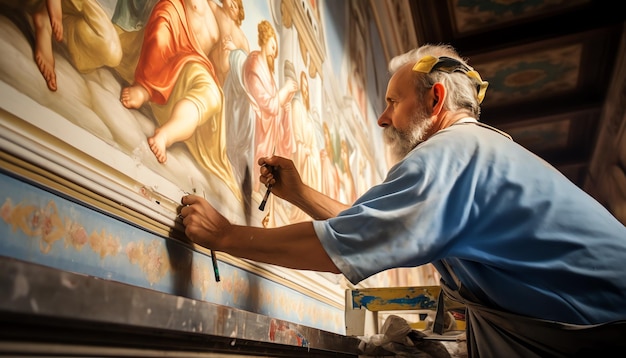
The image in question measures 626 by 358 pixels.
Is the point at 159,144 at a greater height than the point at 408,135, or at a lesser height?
lesser

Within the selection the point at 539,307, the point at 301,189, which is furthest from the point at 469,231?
the point at 301,189

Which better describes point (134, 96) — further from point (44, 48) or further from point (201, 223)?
point (201, 223)

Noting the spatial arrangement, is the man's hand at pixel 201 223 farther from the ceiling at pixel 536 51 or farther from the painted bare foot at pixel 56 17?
the ceiling at pixel 536 51

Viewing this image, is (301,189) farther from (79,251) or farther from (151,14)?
(79,251)

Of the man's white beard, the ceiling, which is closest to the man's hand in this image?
the man's white beard

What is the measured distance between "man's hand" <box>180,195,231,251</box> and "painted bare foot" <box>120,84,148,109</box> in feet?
0.97

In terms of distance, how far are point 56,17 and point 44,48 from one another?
0.09 meters

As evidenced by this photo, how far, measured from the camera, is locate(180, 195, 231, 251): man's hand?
1.26 meters

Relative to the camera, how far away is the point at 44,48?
3.06ft

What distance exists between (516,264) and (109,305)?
1232mm

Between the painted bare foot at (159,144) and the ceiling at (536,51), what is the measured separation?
6365 millimetres

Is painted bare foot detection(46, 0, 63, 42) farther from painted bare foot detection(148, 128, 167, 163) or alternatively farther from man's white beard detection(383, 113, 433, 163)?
man's white beard detection(383, 113, 433, 163)

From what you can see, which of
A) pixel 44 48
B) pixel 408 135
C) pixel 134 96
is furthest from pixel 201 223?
pixel 408 135

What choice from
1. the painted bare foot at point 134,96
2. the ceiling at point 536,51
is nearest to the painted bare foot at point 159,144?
the painted bare foot at point 134,96
